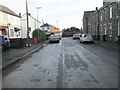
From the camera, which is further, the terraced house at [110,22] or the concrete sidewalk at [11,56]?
the terraced house at [110,22]

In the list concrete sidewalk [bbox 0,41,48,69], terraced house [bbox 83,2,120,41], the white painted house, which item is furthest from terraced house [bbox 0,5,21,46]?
concrete sidewalk [bbox 0,41,48,69]

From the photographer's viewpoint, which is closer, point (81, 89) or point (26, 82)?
point (81, 89)

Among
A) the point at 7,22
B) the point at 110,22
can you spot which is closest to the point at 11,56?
the point at 110,22

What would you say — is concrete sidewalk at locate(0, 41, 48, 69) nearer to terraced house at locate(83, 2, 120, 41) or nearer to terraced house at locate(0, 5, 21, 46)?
terraced house at locate(83, 2, 120, 41)

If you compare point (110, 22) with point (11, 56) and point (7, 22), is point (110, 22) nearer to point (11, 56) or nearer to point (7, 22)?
point (7, 22)

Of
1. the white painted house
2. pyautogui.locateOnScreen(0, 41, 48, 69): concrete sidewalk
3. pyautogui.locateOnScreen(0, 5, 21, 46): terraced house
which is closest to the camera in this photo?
pyautogui.locateOnScreen(0, 41, 48, 69): concrete sidewalk

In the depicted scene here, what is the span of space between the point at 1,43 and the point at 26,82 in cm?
1773

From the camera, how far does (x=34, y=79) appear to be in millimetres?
10406

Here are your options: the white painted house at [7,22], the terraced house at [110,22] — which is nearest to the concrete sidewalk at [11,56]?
the terraced house at [110,22]

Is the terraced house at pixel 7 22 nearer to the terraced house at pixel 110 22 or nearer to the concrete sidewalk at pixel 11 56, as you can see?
the terraced house at pixel 110 22

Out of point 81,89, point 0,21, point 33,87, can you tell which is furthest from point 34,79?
point 0,21

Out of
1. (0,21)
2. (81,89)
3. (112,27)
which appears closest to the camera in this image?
(81,89)

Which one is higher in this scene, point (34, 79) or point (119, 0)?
point (119, 0)

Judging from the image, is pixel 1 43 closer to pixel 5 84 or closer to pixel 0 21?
pixel 5 84
